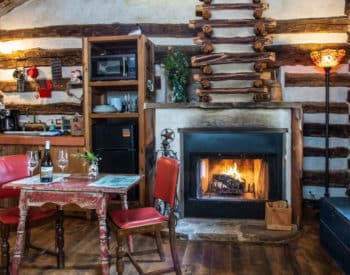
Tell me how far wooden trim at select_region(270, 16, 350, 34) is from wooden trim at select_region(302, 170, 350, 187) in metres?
1.69

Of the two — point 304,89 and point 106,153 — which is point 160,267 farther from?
point 304,89

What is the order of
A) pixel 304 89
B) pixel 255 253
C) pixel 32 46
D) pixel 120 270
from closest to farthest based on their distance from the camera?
pixel 120 270 → pixel 255 253 → pixel 304 89 → pixel 32 46

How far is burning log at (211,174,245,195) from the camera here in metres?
4.68

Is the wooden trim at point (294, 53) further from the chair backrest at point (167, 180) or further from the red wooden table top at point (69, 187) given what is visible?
the red wooden table top at point (69, 187)

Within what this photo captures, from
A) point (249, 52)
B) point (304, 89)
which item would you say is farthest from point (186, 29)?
point (304, 89)

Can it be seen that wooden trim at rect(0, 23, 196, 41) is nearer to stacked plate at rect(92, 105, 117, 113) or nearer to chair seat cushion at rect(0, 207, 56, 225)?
stacked plate at rect(92, 105, 117, 113)

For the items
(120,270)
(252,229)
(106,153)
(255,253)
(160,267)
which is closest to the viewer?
(120,270)

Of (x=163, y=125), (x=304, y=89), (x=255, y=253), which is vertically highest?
(x=304, y=89)

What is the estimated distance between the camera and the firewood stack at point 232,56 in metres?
4.54

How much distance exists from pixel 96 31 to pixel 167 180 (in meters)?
2.79

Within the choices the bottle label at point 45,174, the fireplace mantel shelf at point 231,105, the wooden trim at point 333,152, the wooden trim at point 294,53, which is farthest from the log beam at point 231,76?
the bottle label at point 45,174

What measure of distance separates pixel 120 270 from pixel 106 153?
179cm

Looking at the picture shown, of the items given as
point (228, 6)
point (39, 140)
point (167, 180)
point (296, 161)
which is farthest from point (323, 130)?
point (39, 140)

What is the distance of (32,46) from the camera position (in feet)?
17.9
